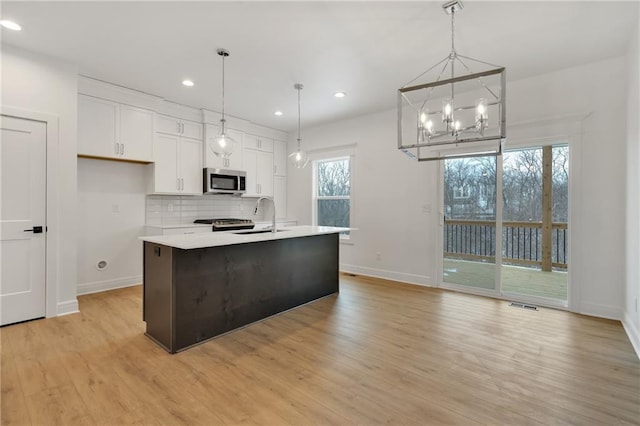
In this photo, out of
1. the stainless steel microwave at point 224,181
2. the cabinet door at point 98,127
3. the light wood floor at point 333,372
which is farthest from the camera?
the stainless steel microwave at point 224,181

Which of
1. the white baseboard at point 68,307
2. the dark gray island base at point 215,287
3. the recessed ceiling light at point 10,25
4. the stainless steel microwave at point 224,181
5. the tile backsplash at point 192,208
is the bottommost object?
the white baseboard at point 68,307

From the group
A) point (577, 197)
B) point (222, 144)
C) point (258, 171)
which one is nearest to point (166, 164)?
point (258, 171)

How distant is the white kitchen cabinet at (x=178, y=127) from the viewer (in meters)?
4.73

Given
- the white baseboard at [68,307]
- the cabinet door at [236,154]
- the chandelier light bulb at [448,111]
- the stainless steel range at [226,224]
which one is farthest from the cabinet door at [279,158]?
the chandelier light bulb at [448,111]

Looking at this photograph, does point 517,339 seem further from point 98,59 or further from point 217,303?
point 98,59

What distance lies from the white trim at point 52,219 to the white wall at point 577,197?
4.14 m

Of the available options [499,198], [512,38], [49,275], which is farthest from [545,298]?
[49,275]

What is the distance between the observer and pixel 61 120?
11.2ft

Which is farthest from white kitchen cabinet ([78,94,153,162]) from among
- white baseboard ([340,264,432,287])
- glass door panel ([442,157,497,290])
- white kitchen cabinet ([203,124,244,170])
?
glass door panel ([442,157,497,290])

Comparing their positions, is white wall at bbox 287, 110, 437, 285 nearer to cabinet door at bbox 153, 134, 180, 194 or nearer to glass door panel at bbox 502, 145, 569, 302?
glass door panel at bbox 502, 145, 569, 302

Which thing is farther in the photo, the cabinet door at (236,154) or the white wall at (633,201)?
the cabinet door at (236,154)

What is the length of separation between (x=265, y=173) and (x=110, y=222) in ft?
9.15

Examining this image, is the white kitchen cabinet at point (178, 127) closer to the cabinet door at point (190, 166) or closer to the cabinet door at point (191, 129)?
the cabinet door at point (191, 129)

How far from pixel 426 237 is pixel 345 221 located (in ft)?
5.37
